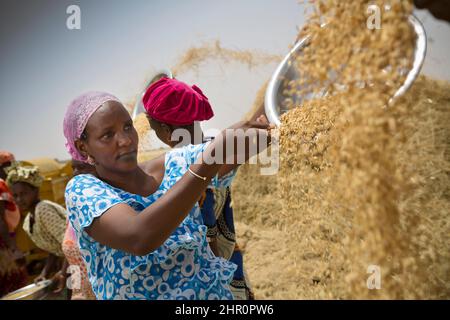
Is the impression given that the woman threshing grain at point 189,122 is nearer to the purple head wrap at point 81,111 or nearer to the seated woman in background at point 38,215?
the purple head wrap at point 81,111

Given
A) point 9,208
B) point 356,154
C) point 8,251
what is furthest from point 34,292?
point 356,154

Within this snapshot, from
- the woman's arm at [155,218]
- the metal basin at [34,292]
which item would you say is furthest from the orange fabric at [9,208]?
the woman's arm at [155,218]

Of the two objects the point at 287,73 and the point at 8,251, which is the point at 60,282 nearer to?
the point at 8,251

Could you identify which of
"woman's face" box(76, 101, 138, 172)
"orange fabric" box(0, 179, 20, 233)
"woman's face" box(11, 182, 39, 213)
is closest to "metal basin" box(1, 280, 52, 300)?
"woman's face" box(11, 182, 39, 213)

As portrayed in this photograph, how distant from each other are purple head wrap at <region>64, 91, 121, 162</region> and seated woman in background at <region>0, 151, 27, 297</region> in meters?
3.15

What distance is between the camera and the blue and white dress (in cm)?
141

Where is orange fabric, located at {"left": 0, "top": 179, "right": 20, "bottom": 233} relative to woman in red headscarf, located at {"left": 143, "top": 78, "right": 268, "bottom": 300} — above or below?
below

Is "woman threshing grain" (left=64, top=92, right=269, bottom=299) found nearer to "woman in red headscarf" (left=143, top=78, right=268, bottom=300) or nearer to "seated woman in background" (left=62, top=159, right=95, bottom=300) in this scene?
"woman in red headscarf" (left=143, top=78, right=268, bottom=300)

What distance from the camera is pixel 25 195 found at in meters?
4.20

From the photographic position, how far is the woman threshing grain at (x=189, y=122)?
2.14m

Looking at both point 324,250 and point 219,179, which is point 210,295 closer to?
point 219,179

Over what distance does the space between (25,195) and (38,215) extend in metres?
0.34
